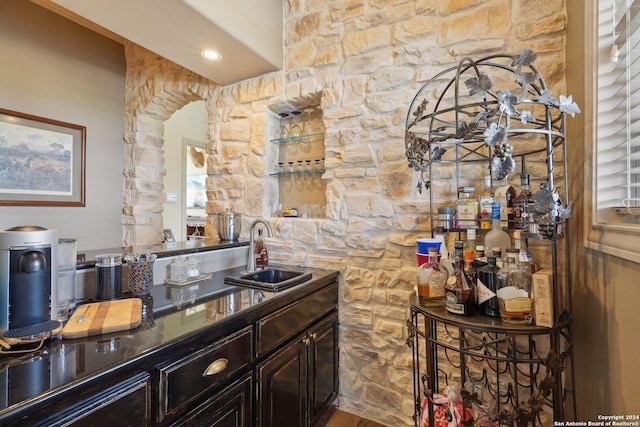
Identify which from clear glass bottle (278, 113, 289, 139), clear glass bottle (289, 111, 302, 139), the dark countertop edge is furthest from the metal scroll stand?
the dark countertop edge

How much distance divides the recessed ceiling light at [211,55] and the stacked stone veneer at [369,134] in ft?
1.10

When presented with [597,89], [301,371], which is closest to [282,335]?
[301,371]

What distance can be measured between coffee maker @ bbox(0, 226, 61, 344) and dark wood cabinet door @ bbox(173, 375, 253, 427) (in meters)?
0.52

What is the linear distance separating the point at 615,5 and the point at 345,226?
1494 millimetres

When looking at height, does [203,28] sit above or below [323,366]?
above

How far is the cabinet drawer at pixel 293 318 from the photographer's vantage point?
1.28 metres

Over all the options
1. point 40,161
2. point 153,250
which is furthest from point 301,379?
point 40,161

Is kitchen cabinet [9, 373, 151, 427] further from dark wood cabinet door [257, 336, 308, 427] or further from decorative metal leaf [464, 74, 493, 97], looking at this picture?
decorative metal leaf [464, 74, 493, 97]

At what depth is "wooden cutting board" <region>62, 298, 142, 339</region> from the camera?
93 centimetres

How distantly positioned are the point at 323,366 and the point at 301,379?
25 centimetres

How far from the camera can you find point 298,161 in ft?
7.55

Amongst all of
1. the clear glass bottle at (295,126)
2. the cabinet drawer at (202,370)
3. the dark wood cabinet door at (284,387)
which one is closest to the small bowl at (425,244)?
the dark wood cabinet door at (284,387)

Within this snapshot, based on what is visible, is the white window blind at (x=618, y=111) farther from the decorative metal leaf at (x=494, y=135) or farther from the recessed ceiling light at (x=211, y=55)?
the recessed ceiling light at (x=211, y=55)

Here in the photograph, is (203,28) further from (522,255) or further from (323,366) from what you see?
(323,366)
